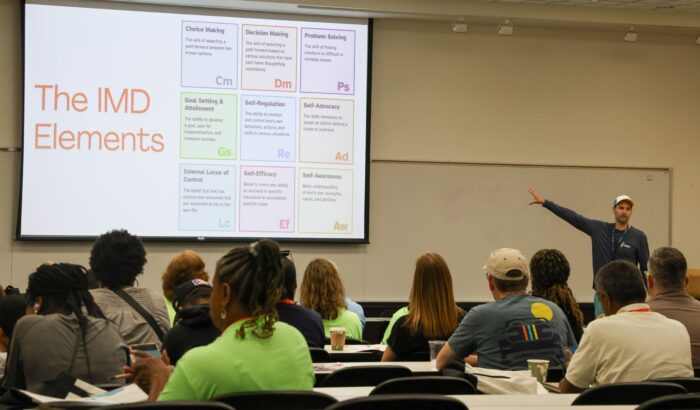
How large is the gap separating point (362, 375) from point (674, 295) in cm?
158

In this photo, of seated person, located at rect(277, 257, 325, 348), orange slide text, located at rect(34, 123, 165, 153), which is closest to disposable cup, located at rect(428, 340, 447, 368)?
seated person, located at rect(277, 257, 325, 348)

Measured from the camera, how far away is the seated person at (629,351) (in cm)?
314

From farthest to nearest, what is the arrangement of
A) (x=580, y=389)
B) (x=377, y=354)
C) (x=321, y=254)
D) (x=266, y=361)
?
(x=321, y=254) < (x=377, y=354) < (x=580, y=389) < (x=266, y=361)

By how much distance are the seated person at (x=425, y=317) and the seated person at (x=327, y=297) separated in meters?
0.64

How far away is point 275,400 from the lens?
2.20 m

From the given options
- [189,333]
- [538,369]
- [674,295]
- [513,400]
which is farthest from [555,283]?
[189,333]

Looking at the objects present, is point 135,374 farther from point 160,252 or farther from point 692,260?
point 692,260

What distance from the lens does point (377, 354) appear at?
4508 mm

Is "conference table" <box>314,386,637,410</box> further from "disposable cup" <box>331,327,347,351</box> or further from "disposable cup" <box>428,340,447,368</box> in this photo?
"disposable cup" <box>331,327,347,351</box>

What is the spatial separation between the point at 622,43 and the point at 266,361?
7260mm

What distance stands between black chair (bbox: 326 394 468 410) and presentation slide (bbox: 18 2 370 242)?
5.53m

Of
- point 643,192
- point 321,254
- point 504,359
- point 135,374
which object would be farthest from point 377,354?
point 643,192

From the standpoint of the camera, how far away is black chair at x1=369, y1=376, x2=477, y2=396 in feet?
8.78

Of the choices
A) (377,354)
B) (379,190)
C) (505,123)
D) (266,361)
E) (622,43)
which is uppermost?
(622,43)
